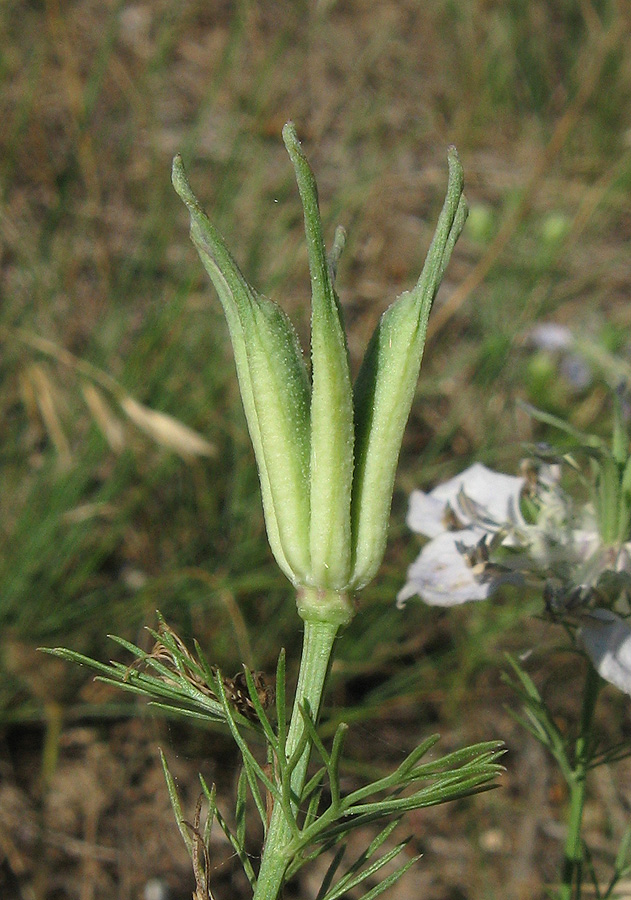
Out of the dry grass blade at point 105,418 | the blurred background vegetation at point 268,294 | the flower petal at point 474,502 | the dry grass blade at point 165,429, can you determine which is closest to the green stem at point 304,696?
the flower petal at point 474,502

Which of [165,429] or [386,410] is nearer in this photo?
[386,410]

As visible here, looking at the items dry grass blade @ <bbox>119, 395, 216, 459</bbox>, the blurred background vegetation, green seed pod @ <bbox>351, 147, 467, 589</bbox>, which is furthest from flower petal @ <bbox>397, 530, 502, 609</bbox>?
dry grass blade @ <bbox>119, 395, 216, 459</bbox>

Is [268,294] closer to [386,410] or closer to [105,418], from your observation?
[105,418]

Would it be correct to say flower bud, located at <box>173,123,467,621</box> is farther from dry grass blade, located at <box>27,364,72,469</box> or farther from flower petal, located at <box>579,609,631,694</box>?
dry grass blade, located at <box>27,364,72,469</box>

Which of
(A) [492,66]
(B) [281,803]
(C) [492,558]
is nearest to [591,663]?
(C) [492,558]

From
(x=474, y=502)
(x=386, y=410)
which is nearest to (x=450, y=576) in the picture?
(x=474, y=502)

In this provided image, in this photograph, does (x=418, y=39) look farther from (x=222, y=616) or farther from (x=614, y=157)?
(x=222, y=616)
